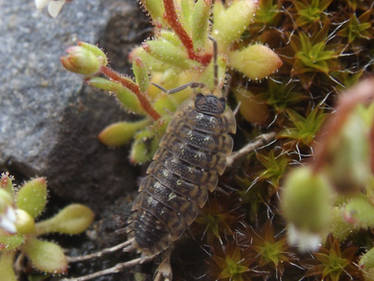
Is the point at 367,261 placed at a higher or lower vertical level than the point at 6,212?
lower

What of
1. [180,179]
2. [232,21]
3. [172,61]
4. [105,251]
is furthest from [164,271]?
[232,21]

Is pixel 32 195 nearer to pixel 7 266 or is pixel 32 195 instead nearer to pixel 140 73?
pixel 7 266

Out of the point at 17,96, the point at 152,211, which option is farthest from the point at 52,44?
the point at 152,211

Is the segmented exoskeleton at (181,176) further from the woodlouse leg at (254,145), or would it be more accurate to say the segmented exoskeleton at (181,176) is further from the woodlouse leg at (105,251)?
the woodlouse leg at (254,145)

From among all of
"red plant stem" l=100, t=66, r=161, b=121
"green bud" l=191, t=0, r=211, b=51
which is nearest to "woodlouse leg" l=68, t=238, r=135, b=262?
"red plant stem" l=100, t=66, r=161, b=121

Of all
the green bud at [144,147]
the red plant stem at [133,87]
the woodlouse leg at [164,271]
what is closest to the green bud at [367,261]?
the woodlouse leg at [164,271]

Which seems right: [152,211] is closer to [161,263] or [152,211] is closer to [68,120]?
[161,263]
